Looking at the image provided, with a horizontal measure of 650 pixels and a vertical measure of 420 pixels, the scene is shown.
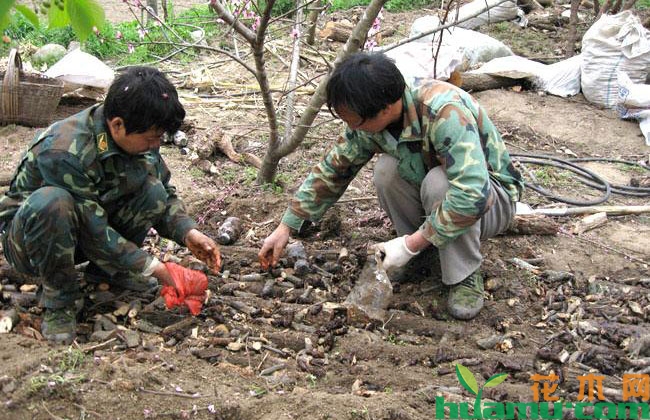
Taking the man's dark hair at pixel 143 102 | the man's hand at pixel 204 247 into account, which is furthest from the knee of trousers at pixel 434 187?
the man's dark hair at pixel 143 102

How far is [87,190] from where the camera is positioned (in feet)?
9.53

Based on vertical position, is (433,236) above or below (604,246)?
above

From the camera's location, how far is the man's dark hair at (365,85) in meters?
2.89

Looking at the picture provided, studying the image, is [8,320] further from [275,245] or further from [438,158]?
[438,158]

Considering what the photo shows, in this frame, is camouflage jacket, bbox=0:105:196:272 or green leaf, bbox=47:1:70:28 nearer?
green leaf, bbox=47:1:70:28

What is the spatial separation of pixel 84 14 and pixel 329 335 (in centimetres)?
193

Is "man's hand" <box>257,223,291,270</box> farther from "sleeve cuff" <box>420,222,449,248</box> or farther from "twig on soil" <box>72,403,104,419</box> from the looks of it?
"twig on soil" <box>72,403,104,419</box>

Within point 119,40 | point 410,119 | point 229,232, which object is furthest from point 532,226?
point 119,40

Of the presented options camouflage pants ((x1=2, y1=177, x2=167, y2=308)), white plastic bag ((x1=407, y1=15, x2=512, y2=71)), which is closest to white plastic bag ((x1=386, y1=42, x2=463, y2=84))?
white plastic bag ((x1=407, y1=15, x2=512, y2=71))

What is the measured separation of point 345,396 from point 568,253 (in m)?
2.08

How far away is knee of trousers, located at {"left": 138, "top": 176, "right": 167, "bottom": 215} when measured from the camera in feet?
10.6

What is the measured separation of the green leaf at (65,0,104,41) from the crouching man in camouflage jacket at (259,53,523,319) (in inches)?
55.4

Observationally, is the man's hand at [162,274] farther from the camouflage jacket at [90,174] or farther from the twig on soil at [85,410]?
the twig on soil at [85,410]

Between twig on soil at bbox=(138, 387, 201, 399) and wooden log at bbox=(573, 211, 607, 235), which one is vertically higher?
twig on soil at bbox=(138, 387, 201, 399)
